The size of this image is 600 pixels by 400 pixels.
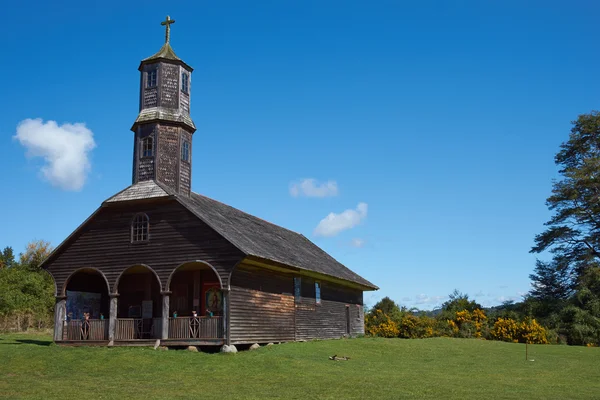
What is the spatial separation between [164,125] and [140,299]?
845 centimetres

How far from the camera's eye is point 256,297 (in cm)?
2708

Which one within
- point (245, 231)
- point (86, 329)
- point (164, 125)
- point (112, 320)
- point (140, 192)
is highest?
point (164, 125)

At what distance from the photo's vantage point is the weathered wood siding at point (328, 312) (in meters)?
31.7

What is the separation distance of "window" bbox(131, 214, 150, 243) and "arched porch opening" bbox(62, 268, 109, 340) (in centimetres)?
225

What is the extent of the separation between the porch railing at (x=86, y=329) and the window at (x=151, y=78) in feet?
37.3

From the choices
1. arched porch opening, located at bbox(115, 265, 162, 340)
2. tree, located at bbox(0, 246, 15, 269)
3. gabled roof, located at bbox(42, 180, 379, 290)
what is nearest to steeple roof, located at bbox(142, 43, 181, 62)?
gabled roof, located at bbox(42, 180, 379, 290)

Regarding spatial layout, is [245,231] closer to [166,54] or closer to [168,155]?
[168,155]

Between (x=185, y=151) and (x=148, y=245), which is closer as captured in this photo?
(x=148, y=245)

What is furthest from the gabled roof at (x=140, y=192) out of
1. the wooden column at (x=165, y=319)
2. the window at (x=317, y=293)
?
the window at (x=317, y=293)

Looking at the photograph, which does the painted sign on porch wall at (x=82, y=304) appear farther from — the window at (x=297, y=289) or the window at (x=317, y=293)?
the window at (x=317, y=293)

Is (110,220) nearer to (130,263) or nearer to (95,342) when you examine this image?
(130,263)

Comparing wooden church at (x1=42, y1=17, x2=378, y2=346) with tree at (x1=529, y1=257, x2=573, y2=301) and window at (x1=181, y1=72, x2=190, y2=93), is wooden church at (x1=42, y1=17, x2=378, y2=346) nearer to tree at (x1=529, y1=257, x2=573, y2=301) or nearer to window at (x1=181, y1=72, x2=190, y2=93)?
window at (x1=181, y1=72, x2=190, y2=93)

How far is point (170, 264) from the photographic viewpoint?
26.3 m

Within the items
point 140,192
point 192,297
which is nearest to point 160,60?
point 140,192
